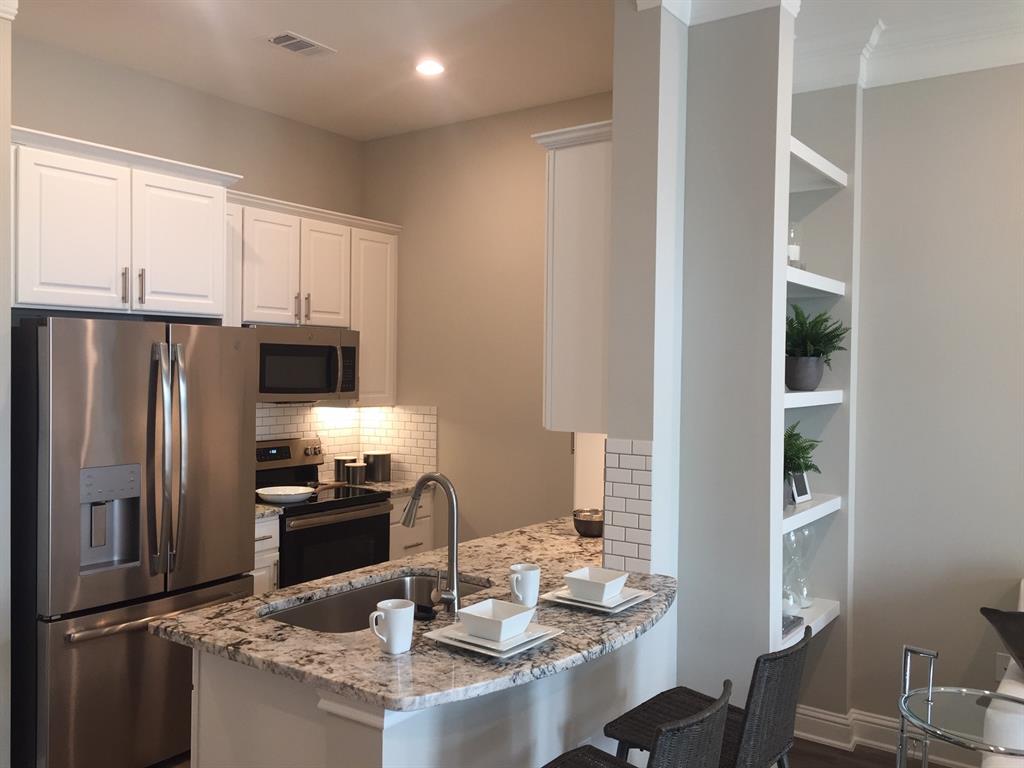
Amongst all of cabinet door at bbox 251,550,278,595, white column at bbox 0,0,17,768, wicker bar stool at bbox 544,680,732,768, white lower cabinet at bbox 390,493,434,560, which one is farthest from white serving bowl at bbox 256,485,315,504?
wicker bar stool at bbox 544,680,732,768

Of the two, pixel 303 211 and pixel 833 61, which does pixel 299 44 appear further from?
pixel 833 61

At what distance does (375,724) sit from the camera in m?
1.85

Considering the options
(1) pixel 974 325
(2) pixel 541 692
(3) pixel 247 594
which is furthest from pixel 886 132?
(3) pixel 247 594

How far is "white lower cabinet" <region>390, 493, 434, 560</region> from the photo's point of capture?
4.81 metres

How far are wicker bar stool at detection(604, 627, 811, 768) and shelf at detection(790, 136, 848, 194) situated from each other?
1751mm

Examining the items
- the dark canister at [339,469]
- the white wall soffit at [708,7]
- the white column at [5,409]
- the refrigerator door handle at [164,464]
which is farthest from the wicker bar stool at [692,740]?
the dark canister at [339,469]

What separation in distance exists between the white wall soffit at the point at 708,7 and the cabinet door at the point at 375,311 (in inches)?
102

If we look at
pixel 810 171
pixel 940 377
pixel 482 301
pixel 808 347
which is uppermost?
pixel 810 171

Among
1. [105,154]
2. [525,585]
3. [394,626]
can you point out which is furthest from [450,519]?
[105,154]

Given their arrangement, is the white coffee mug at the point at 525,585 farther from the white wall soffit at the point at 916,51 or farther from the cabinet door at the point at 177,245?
the white wall soffit at the point at 916,51

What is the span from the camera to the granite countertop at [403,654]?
6.06 ft

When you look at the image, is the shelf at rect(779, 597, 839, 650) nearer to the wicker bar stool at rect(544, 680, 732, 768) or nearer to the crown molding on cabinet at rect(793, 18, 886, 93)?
the wicker bar stool at rect(544, 680, 732, 768)

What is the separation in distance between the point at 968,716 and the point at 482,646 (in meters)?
1.15

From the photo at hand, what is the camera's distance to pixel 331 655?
6.64 ft
